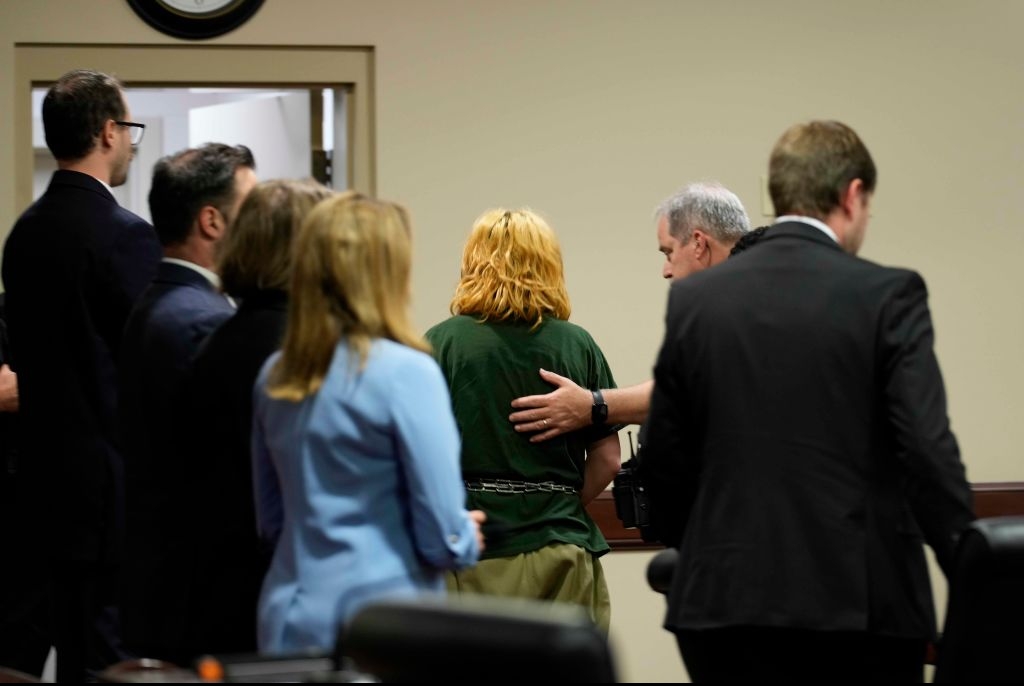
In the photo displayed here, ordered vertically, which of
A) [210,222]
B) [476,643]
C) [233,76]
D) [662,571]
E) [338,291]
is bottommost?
[662,571]

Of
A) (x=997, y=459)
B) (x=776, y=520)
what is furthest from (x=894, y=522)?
(x=997, y=459)

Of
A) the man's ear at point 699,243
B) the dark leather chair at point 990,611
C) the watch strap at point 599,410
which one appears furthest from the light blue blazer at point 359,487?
the man's ear at point 699,243

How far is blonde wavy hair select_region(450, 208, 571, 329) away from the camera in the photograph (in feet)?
10.3

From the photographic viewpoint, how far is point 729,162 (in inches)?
189

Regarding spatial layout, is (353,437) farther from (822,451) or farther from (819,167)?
(819,167)

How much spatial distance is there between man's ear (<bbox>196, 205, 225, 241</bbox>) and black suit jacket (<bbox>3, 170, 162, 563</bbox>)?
1.17 ft

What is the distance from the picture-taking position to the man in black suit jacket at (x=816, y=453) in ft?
7.14

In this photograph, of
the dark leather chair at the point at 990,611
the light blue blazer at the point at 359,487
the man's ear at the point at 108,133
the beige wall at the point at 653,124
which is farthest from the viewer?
the beige wall at the point at 653,124

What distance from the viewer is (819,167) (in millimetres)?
2283

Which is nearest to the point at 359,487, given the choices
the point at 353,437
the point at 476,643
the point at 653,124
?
the point at 353,437

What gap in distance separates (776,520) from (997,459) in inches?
117

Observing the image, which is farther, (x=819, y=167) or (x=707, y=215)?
(x=707, y=215)

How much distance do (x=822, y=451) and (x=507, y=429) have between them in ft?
3.43

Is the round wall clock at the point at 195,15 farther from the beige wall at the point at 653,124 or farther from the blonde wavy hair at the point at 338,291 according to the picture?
the blonde wavy hair at the point at 338,291
